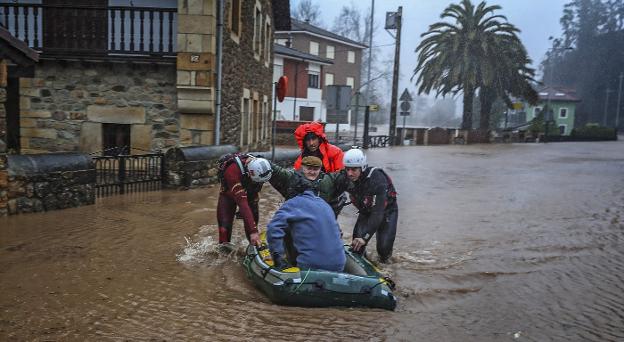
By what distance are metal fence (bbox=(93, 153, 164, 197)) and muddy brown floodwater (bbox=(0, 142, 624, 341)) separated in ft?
1.02

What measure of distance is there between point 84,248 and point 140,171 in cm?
455

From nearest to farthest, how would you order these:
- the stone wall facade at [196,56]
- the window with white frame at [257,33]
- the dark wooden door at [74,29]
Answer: the stone wall facade at [196,56]
the dark wooden door at [74,29]
the window with white frame at [257,33]

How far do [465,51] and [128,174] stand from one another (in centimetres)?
2727

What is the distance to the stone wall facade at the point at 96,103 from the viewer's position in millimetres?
13266

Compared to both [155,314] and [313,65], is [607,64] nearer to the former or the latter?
[313,65]

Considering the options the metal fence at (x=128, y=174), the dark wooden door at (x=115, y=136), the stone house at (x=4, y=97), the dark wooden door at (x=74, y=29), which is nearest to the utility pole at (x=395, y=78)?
the dark wooden door at (x=115, y=136)

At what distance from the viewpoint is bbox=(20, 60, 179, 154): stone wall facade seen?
13266 mm

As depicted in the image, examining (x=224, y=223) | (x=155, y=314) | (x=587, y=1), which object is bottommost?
(x=155, y=314)

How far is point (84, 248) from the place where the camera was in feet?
23.4

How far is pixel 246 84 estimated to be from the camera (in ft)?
56.1

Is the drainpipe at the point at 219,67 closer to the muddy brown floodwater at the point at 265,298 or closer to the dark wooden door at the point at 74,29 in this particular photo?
the muddy brown floodwater at the point at 265,298

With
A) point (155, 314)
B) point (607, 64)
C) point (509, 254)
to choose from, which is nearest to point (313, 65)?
point (509, 254)

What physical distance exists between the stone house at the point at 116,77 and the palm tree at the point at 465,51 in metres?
23.6

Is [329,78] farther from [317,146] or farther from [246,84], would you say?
[317,146]
